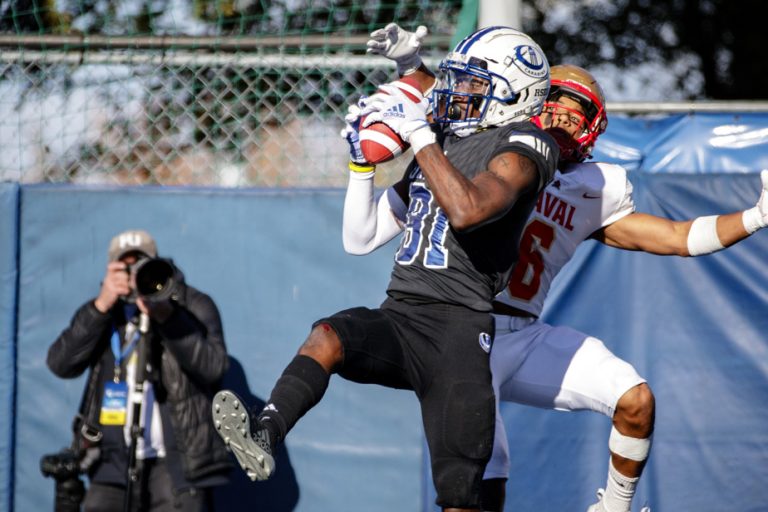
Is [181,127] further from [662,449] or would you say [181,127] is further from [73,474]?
[662,449]

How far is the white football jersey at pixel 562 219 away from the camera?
4527 mm

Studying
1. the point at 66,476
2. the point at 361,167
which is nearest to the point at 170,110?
the point at 66,476

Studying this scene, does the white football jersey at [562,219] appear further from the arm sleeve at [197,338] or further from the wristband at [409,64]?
the arm sleeve at [197,338]

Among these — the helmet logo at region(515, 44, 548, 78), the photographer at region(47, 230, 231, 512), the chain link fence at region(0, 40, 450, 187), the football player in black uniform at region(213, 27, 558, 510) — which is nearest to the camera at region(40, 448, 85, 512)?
the photographer at region(47, 230, 231, 512)

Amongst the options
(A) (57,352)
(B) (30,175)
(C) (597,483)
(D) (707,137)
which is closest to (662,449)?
(C) (597,483)

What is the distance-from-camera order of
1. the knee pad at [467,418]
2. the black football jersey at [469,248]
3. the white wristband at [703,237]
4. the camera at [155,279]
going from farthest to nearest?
1. the camera at [155,279]
2. the white wristband at [703,237]
3. the black football jersey at [469,248]
4. the knee pad at [467,418]

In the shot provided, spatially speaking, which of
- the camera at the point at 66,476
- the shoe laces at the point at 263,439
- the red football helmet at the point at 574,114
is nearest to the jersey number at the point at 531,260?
A: the red football helmet at the point at 574,114

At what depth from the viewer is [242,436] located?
3281mm

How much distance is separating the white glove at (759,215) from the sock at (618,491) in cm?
106

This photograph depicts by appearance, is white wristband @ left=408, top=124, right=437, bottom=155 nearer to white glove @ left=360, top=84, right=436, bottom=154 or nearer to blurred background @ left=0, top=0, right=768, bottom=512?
white glove @ left=360, top=84, right=436, bottom=154

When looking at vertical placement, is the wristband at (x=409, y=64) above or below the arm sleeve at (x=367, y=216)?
above

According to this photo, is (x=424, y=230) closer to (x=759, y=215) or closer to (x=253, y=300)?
(x=759, y=215)

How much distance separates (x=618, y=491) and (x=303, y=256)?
2313 millimetres

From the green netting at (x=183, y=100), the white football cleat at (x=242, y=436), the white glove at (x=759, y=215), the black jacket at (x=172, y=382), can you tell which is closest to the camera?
the white football cleat at (x=242, y=436)
